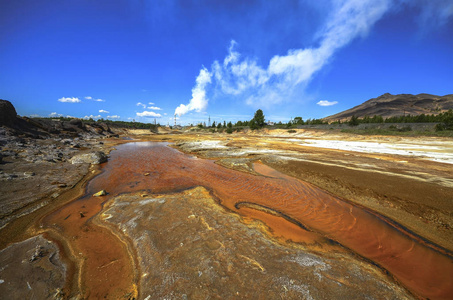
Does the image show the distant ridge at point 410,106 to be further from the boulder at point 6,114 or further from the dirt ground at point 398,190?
the boulder at point 6,114

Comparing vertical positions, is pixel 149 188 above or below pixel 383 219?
above

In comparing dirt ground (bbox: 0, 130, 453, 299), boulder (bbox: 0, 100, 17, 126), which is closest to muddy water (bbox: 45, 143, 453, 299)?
dirt ground (bbox: 0, 130, 453, 299)

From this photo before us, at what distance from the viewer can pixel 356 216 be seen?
5703 millimetres

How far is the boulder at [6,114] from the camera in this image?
710 inches

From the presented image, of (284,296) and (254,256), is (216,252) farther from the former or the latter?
(284,296)

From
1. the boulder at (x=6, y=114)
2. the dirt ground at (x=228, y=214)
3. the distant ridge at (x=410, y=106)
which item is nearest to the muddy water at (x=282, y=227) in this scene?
the dirt ground at (x=228, y=214)

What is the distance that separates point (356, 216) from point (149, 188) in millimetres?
9031

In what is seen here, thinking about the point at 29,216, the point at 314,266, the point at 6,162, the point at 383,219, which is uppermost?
the point at 6,162

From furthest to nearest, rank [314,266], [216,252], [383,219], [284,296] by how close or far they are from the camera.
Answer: [383,219] < [216,252] < [314,266] < [284,296]

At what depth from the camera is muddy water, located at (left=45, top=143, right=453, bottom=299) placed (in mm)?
3277

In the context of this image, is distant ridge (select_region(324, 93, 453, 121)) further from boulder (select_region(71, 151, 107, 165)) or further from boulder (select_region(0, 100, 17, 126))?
boulder (select_region(0, 100, 17, 126))

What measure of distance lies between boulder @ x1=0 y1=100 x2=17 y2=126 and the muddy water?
21.4 metres

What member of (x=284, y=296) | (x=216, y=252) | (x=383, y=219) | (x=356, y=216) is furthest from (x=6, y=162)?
(x=383, y=219)

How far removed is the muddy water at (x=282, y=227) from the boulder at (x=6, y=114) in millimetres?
21403
